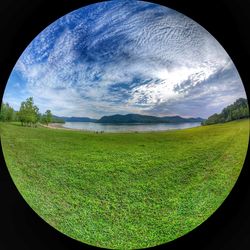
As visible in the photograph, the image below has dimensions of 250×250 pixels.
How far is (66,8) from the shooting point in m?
1.00

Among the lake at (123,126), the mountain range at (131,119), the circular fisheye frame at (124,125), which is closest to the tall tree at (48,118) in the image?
the circular fisheye frame at (124,125)

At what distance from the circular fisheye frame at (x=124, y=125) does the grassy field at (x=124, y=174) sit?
1.1 inches

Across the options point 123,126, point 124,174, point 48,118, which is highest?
point 48,118

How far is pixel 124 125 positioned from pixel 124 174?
5.38ft

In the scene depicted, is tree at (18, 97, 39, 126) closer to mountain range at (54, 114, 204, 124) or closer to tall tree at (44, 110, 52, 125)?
tall tree at (44, 110, 52, 125)

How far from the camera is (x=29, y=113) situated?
477 centimetres

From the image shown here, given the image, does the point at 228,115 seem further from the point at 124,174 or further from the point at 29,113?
the point at 29,113

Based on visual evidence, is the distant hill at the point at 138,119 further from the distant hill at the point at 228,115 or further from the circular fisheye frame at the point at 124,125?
the distant hill at the point at 228,115

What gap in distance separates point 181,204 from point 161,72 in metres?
3.30

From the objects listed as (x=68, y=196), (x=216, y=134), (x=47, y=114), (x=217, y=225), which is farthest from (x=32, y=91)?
(x=217, y=225)

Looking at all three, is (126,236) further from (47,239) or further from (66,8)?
(66,8)

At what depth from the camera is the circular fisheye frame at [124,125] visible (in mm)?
4277

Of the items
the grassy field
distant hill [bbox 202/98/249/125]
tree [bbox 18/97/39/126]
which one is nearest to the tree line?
tree [bbox 18/97/39/126]

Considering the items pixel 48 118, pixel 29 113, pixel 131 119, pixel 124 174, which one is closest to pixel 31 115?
pixel 29 113
